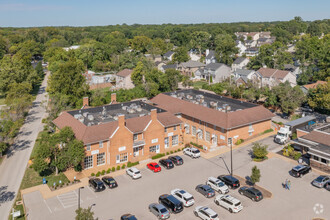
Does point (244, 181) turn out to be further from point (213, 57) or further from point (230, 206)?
point (213, 57)

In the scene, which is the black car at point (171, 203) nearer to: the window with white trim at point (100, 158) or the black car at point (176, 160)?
the black car at point (176, 160)

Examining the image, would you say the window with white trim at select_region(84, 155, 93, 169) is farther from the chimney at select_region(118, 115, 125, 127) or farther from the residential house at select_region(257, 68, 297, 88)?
the residential house at select_region(257, 68, 297, 88)

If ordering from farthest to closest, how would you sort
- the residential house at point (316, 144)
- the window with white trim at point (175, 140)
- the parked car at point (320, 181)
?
the window with white trim at point (175, 140), the residential house at point (316, 144), the parked car at point (320, 181)

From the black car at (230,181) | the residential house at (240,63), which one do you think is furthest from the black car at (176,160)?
the residential house at (240,63)

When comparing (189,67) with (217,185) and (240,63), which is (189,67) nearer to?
(240,63)

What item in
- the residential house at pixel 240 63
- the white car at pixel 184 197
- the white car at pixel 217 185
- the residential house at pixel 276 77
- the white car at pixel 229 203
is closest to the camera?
the white car at pixel 229 203

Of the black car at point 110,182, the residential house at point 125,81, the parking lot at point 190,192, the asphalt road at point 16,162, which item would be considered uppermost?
the residential house at point 125,81

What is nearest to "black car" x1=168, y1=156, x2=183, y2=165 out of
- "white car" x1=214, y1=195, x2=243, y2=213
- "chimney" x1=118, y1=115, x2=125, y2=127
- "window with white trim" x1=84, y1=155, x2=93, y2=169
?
"chimney" x1=118, y1=115, x2=125, y2=127

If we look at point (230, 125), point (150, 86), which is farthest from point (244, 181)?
point (150, 86)
